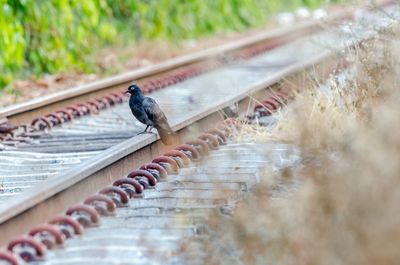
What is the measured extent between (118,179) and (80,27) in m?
8.86

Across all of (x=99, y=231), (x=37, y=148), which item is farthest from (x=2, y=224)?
(x=37, y=148)

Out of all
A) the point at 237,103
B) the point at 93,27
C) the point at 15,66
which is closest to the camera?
the point at 237,103

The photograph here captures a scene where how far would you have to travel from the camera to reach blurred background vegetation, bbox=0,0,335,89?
12.7 m

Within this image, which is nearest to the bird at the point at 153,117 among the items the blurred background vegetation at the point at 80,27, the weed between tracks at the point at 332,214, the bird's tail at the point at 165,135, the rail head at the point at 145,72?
the bird's tail at the point at 165,135

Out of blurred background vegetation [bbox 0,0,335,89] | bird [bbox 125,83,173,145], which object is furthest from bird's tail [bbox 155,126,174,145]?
blurred background vegetation [bbox 0,0,335,89]

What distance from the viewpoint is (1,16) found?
39.3ft

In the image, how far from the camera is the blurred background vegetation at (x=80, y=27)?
1270 centimetres

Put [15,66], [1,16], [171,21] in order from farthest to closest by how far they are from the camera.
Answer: [171,21], [15,66], [1,16]

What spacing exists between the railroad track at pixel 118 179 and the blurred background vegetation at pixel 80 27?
2.93 m

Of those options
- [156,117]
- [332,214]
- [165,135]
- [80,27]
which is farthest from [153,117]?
[80,27]

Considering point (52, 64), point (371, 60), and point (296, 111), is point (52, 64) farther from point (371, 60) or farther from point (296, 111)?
point (296, 111)

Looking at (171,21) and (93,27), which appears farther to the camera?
(171,21)

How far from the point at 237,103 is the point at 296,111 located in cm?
317

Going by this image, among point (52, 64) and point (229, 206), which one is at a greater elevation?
point (52, 64)
